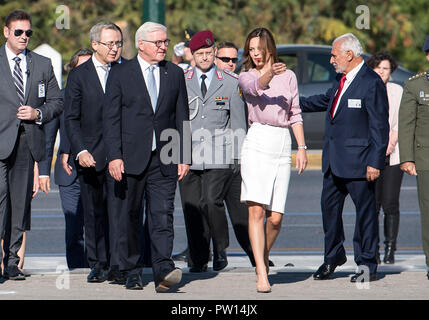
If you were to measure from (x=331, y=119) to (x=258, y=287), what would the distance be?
4.95 feet

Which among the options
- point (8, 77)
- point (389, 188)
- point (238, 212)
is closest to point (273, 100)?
point (238, 212)

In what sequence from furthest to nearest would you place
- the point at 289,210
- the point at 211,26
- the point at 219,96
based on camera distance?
the point at 211,26 < the point at 289,210 < the point at 219,96

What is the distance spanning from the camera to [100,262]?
8.52m

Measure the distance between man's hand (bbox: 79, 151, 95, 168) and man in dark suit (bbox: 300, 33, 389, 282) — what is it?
1.84 meters

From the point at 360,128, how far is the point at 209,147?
53.9 inches

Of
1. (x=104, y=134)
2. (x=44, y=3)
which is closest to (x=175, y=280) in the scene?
(x=104, y=134)

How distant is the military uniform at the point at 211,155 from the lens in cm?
895

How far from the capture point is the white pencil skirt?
7891 mm

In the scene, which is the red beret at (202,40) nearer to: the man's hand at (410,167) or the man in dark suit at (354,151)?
the man in dark suit at (354,151)

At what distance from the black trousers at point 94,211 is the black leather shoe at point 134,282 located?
58cm

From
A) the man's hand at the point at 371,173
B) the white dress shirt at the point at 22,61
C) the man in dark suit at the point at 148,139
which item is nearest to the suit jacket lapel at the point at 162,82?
the man in dark suit at the point at 148,139

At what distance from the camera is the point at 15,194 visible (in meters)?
8.34

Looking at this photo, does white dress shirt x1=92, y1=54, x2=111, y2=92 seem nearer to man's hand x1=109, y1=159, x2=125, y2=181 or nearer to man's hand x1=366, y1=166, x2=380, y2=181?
man's hand x1=109, y1=159, x2=125, y2=181

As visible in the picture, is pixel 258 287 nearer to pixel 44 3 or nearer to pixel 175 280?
pixel 175 280
